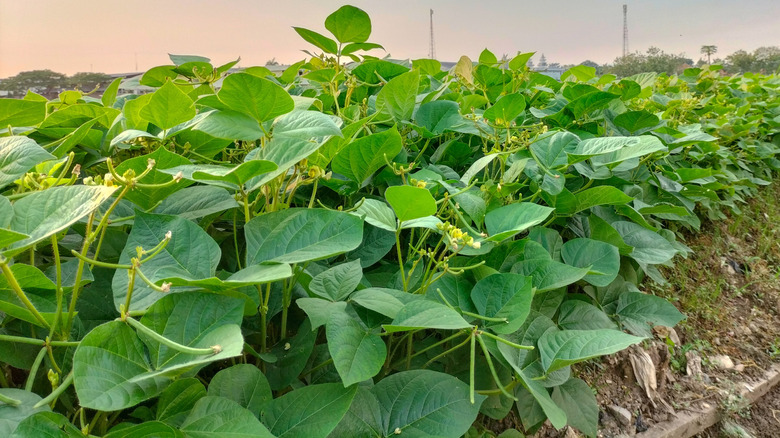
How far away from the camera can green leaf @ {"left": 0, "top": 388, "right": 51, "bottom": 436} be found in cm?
34

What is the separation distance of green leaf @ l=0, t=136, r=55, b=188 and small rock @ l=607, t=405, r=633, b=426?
1090 millimetres

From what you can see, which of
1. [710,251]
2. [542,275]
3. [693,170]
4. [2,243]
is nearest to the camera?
[2,243]

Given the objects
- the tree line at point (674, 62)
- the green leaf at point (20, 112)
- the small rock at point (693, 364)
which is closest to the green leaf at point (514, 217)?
the green leaf at point (20, 112)

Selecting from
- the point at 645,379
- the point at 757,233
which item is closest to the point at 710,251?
the point at 757,233

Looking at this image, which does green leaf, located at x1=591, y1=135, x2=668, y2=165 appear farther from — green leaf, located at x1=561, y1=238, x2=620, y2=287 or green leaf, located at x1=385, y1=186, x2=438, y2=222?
green leaf, located at x1=385, y1=186, x2=438, y2=222

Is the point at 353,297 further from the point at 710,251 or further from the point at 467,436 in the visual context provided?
the point at 710,251

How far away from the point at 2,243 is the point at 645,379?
1.24m

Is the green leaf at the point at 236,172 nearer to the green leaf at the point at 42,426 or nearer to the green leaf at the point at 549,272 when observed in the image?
the green leaf at the point at 42,426

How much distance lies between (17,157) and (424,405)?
46cm

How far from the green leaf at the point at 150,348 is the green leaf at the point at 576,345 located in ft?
1.16

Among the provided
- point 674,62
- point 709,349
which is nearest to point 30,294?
point 709,349

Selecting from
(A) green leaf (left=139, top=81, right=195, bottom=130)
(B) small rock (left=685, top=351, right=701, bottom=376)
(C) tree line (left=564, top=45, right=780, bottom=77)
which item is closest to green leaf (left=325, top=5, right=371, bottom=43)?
(A) green leaf (left=139, top=81, right=195, bottom=130)

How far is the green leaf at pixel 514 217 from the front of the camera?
60 cm

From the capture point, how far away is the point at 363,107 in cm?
94
